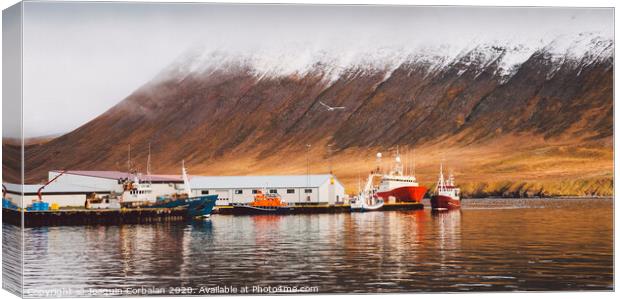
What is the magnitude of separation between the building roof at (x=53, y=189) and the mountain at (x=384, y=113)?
0.52 m

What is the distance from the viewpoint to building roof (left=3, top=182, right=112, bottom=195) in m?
27.0

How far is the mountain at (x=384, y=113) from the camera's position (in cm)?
2938

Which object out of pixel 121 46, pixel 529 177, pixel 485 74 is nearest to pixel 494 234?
pixel 529 177

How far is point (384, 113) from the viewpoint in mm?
30438

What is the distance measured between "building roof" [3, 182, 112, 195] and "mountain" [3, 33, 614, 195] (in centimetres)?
52

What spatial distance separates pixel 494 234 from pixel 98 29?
425 inches

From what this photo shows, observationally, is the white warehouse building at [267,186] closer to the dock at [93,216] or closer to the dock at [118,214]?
the dock at [118,214]

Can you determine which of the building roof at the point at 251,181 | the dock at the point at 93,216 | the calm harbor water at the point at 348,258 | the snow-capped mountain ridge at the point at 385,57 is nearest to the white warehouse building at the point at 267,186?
the building roof at the point at 251,181

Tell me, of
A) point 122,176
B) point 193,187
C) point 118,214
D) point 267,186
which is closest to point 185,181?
point 193,187

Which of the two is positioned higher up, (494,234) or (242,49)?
(242,49)

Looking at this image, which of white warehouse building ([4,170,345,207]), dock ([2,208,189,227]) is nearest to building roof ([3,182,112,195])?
white warehouse building ([4,170,345,207])

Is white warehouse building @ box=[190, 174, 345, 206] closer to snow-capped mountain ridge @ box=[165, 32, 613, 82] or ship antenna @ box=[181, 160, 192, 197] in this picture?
ship antenna @ box=[181, 160, 192, 197]

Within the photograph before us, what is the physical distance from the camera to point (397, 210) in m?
42.8

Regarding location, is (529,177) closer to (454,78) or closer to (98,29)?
(454,78)
